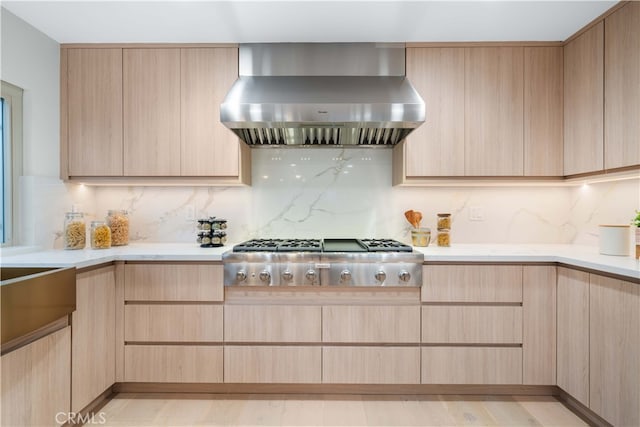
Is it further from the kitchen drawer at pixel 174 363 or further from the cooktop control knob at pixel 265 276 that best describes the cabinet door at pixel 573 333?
the kitchen drawer at pixel 174 363

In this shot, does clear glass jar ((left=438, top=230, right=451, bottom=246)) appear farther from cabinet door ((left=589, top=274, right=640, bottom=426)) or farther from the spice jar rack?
the spice jar rack

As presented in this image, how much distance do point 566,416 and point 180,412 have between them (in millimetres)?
2130

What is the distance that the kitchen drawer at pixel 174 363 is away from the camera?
2096mm

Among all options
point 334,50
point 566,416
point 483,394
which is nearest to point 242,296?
point 483,394

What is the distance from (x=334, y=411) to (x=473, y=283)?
1089 mm

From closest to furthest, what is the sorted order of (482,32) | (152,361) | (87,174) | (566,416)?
(566,416)
(152,361)
(482,32)
(87,174)

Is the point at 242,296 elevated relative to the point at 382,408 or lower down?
elevated

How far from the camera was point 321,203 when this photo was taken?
2.76m

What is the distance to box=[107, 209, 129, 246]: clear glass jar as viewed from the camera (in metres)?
2.44

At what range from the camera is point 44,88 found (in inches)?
89.4

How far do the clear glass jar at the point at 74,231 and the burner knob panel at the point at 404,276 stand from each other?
2.05 meters

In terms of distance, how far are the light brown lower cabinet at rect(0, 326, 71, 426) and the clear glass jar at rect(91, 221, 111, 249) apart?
75 cm

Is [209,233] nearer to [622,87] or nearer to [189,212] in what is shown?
[189,212]

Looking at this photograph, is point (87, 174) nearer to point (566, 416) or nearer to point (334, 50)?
point (334, 50)
